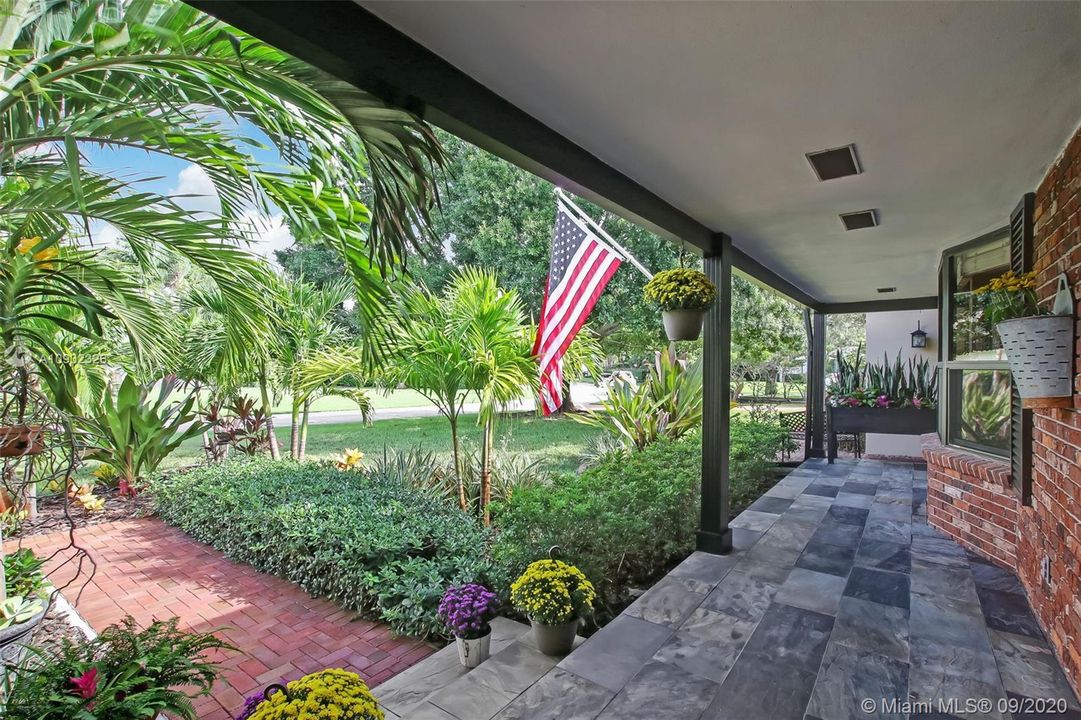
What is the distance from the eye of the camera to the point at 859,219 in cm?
334

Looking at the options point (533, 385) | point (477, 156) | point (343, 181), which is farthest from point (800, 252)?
point (477, 156)

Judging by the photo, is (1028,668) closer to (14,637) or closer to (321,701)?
(321,701)

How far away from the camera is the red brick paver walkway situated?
2.62m

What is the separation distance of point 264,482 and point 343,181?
3.40 m

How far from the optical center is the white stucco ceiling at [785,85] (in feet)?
4.61

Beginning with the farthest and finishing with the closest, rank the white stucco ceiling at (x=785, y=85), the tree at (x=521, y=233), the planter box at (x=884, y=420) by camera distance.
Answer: the tree at (x=521, y=233), the planter box at (x=884, y=420), the white stucco ceiling at (x=785, y=85)

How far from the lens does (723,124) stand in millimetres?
2033

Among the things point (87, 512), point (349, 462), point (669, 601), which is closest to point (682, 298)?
point (669, 601)

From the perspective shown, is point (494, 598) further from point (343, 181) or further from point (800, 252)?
point (800, 252)

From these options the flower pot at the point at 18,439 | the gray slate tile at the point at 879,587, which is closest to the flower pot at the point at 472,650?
the flower pot at the point at 18,439

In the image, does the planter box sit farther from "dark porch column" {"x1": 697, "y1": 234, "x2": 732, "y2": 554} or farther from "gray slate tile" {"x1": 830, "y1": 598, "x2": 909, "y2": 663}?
"gray slate tile" {"x1": 830, "y1": 598, "x2": 909, "y2": 663}

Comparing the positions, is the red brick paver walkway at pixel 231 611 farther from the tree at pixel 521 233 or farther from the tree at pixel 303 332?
the tree at pixel 521 233

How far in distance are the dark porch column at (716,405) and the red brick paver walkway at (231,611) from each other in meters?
2.02

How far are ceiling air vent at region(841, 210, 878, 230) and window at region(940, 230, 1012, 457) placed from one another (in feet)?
3.33
